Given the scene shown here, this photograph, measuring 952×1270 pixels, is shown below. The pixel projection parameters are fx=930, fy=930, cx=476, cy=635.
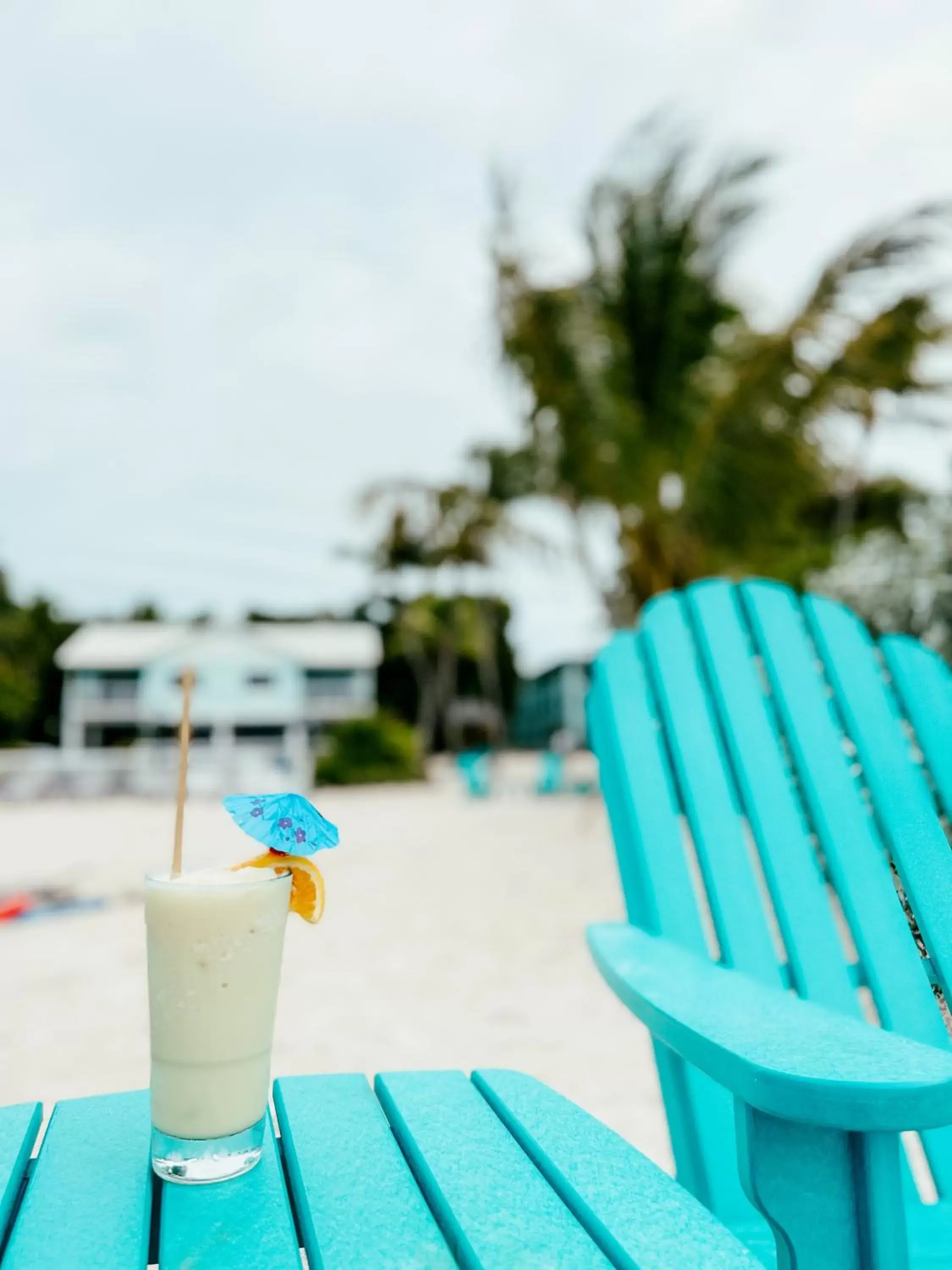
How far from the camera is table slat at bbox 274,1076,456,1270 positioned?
680 millimetres

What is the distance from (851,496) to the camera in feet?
79.0

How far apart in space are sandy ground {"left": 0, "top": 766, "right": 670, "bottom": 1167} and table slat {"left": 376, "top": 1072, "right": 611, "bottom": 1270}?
54cm

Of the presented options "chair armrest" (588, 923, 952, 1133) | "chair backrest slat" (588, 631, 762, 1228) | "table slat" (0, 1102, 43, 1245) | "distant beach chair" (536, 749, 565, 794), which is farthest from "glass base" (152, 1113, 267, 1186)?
"distant beach chair" (536, 749, 565, 794)

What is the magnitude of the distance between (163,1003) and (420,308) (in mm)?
15954

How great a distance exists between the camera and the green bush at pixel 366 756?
18906 millimetres

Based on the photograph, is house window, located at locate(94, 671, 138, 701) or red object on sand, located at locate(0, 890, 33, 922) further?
house window, located at locate(94, 671, 138, 701)

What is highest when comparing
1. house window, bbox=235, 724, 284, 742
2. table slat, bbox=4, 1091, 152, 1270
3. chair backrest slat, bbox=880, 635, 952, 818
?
house window, bbox=235, 724, 284, 742

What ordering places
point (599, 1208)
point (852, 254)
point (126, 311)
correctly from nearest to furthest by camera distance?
1. point (599, 1208)
2. point (852, 254)
3. point (126, 311)

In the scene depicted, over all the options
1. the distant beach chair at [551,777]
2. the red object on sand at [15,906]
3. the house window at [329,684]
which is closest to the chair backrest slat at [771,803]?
the red object on sand at [15,906]

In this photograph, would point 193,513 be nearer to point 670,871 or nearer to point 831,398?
point 831,398

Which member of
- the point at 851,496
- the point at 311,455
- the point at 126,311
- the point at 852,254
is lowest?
the point at 852,254

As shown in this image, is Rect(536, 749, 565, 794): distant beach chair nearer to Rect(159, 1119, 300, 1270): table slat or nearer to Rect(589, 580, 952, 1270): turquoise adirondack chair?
Rect(589, 580, 952, 1270): turquoise adirondack chair

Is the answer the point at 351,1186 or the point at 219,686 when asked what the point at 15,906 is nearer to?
the point at 351,1186

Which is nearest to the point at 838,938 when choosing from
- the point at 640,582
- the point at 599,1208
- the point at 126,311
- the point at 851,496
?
the point at 599,1208
